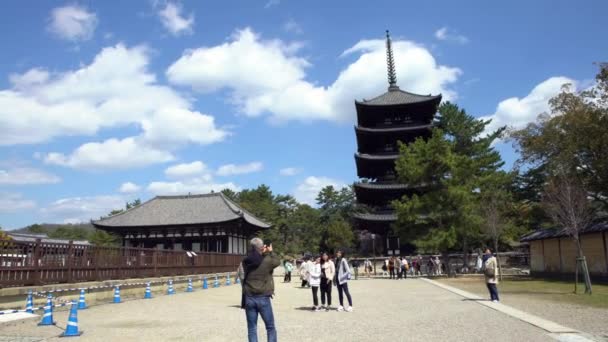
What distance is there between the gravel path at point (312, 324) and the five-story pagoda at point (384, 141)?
1045 inches

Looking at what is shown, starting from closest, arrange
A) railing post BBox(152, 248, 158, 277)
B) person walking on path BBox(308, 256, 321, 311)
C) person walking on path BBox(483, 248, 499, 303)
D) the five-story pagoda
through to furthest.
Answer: person walking on path BBox(308, 256, 321, 311) < person walking on path BBox(483, 248, 499, 303) < railing post BBox(152, 248, 158, 277) < the five-story pagoda

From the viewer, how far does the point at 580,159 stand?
79.7 ft

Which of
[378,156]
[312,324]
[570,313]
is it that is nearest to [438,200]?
[378,156]

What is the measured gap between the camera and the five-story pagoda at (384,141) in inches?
1587

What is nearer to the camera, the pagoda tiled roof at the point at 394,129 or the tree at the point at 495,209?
the tree at the point at 495,209

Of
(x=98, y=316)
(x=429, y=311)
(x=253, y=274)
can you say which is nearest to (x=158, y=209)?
(x=98, y=316)

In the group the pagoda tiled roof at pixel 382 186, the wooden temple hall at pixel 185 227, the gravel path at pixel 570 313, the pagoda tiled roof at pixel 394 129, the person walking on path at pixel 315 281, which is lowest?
the gravel path at pixel 570 313

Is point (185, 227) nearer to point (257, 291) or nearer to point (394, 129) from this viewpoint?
point (394, 129)

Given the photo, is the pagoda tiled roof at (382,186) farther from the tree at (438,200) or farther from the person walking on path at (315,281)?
the person walking on path at (315,281)

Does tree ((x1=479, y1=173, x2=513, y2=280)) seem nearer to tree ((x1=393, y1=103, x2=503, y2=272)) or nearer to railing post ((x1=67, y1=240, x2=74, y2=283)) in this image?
tree ((x1=393, y1=103, x2=503, y2=272))

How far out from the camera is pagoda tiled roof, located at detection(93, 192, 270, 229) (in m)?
39.0

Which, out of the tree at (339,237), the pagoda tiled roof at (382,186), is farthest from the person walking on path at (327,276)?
the tree at (339,237)

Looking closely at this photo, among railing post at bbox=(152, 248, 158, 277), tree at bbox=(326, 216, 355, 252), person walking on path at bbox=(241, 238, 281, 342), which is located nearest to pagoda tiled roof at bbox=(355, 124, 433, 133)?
railing post at bbox=(152, 248, 158, 277)

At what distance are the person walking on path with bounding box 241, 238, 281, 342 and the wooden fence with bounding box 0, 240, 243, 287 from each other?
28.3 ft
